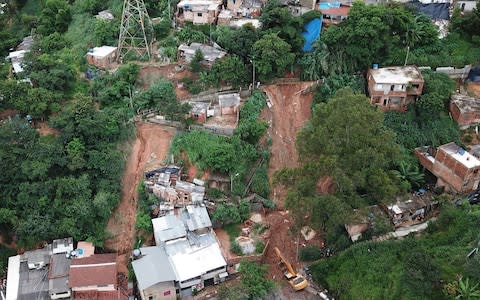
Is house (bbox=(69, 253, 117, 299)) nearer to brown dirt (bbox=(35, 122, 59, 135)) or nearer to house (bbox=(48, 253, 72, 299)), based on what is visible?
house (bbox=(48, 253, 72, 299))

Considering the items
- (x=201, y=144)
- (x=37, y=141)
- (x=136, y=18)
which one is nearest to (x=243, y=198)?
(x=201, y=144)

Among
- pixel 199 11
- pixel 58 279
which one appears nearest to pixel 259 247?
pixel 58 279

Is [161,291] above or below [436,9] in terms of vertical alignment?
below

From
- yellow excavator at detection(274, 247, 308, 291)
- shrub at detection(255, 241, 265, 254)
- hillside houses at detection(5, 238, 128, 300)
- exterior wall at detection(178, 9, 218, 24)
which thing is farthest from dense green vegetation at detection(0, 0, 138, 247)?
yellow excavator at detection(274, 247, 308, 291)

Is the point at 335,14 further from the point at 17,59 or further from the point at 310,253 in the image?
the point at 17,59

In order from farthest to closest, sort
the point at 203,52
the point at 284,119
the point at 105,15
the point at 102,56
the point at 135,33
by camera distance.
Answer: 1. the point at 105,15
2. the point at 135,33
3. the point at 102,56
4. the point at 203,52
5. the point at 284,119

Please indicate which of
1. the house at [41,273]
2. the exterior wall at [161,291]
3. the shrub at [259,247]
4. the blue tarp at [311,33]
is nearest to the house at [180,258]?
the exterior wall at [161,291]
